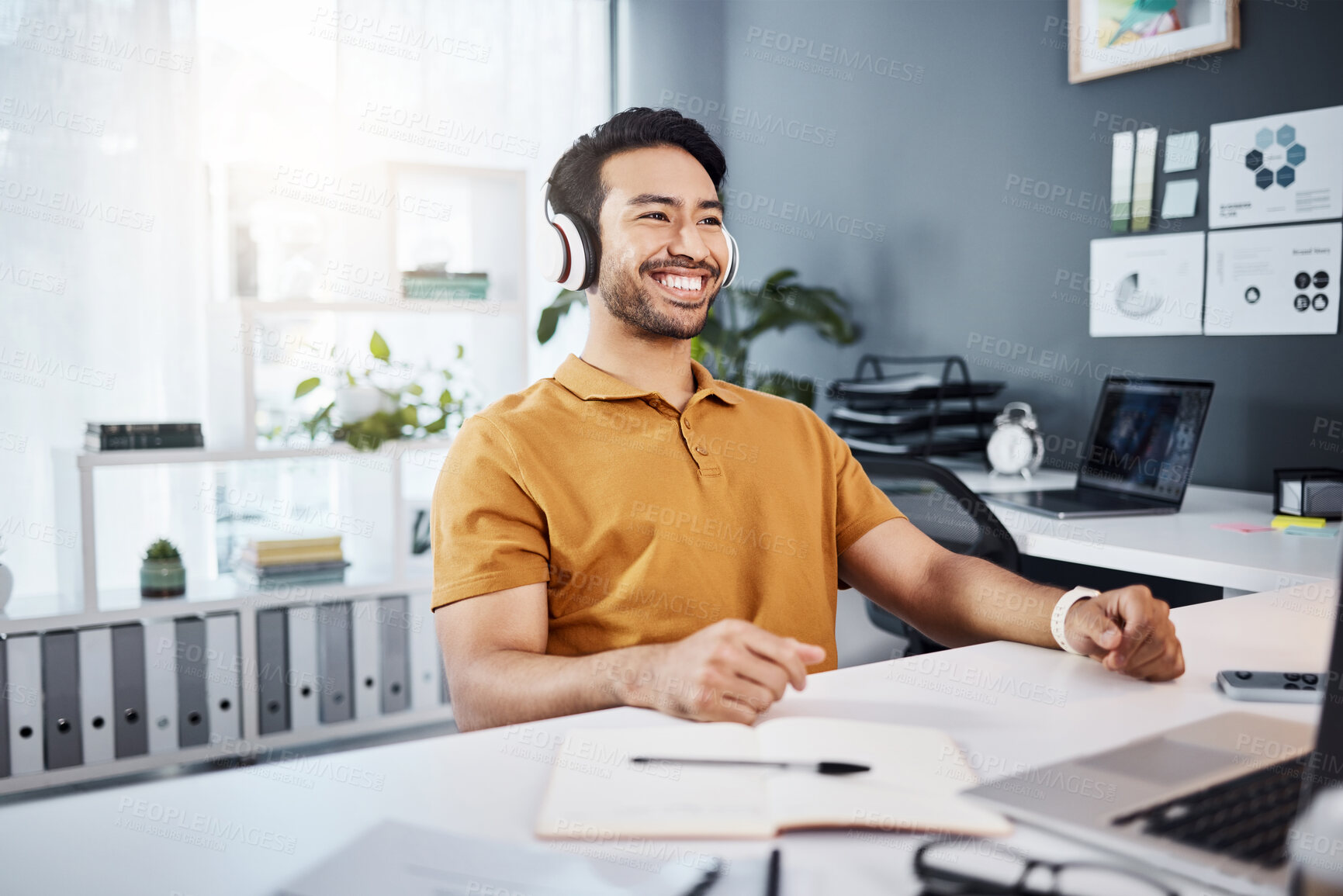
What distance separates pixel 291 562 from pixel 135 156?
1337 millimetres

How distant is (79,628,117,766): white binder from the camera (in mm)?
2430

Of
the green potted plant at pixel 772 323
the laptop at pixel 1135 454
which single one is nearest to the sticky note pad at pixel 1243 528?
the laptop at pixel 1135 454

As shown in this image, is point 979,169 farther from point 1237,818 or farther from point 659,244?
point 1237,818

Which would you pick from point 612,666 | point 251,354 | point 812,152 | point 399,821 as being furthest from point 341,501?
point 399,821

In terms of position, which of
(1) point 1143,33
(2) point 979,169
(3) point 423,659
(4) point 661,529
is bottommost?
(3) point 423,659

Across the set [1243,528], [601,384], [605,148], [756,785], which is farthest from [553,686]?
[1243,528]

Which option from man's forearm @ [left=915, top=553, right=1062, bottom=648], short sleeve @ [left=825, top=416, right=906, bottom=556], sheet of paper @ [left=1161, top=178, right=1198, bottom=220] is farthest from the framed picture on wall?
man's forearm @ [left=915, top=553, right=1062, bottom=648]

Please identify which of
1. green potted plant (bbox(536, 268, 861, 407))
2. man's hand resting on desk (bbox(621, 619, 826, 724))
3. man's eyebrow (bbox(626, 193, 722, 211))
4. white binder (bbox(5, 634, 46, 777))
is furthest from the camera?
green potted plant (bbox(536, 268, 861, 407))

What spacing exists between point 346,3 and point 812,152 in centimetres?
165

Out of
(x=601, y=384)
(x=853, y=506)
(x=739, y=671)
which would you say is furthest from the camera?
(x=853, y=506)

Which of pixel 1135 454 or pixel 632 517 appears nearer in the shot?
pixel 632 517

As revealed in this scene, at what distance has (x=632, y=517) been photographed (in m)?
1.29

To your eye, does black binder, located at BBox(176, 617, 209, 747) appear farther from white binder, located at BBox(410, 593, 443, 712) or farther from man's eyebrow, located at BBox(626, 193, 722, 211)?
man's eyebrow, located at BBox(626, 193, 722, 211)

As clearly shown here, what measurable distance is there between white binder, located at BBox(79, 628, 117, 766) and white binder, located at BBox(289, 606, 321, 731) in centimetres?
41
